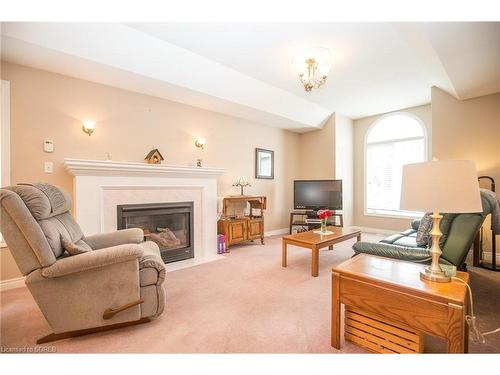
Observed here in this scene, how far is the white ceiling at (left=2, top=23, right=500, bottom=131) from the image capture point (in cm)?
227

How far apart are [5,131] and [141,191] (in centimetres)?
144

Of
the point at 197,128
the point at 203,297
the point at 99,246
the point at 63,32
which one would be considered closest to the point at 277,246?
the point at 203,297

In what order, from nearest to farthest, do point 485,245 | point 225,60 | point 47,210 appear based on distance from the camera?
point 47,210, point 225,60, point 485,245

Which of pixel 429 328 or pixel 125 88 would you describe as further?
pixel 125 88

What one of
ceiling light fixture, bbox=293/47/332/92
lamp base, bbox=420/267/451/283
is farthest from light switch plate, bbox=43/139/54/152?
lamp base, bbox=420/267/451/283

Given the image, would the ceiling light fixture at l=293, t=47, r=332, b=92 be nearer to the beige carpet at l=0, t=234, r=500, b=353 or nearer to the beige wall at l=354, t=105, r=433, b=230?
the beige carpet at l=0, t=234, r=500, b=353

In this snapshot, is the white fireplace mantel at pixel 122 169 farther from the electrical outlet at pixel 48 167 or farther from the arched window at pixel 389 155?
the arched window at pixel 389 155

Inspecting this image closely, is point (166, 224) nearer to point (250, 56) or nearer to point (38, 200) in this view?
point (38, 200)

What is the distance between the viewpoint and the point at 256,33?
2.55m

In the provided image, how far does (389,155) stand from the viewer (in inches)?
209

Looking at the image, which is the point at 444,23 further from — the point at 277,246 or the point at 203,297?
the point at 277,246

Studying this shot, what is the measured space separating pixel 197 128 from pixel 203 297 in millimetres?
2737

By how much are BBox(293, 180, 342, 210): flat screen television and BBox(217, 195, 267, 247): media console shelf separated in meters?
1.13

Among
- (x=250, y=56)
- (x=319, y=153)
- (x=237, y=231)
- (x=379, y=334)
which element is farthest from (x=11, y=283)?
(x=319, y=153)
